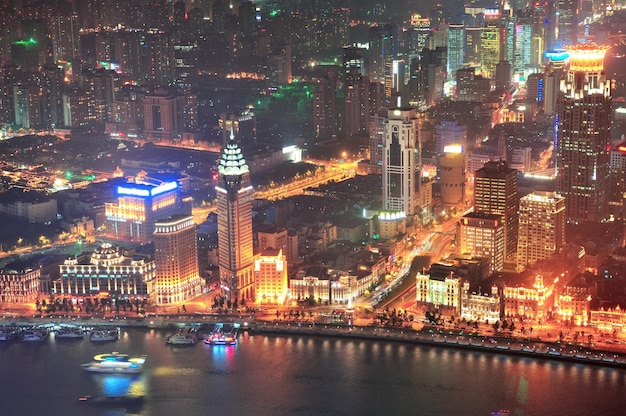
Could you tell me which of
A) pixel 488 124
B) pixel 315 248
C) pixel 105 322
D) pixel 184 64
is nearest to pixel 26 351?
pixel 105 322

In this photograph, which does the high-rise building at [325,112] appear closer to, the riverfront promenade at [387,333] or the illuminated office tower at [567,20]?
the illuminated office tower at [567,20]

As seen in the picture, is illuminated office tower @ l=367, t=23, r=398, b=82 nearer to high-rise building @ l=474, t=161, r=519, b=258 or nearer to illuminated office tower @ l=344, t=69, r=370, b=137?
illuminated office tower @ l=344, t=69, r=370, b=137

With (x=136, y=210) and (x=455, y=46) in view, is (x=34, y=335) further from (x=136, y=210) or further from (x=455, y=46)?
(x=455, y=46)

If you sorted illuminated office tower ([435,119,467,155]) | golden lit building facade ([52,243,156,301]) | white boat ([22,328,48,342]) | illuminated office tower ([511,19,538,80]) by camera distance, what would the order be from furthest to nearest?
illuminated office tower ([511,19,538,80])
illuminated office tower ([435,119,467,155])
golden lit building facade ([52,243,156,301])
white boat ([22,328,48,342])

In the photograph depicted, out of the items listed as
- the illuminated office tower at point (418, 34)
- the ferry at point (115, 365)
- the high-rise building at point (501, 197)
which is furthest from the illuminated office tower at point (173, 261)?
the illuminated office tower at point (418, 34)

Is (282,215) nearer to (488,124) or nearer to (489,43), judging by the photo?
(488,124)

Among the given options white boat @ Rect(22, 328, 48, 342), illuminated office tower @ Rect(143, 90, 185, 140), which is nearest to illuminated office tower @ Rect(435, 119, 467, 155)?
illuminated office tower @ Rect(143, 90, 185, 140)

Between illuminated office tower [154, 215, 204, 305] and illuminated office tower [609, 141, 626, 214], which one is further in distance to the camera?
illuminated office tower [609, 141, 626, 214]

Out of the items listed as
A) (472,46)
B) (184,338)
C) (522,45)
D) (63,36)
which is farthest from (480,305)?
(63,36)
